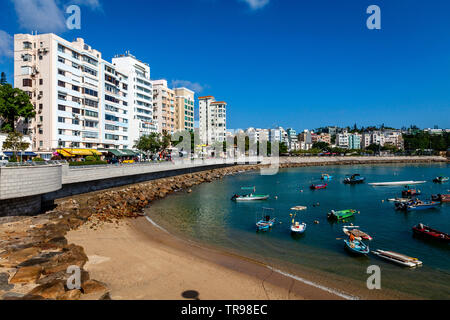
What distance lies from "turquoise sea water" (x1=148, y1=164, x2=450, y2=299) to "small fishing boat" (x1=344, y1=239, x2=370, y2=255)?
2.07ft

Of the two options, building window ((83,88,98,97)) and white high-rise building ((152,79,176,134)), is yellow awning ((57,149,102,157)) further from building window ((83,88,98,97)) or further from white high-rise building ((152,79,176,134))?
white high-rise building ((152,79,176,134))

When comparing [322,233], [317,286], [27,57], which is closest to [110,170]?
[322,233]

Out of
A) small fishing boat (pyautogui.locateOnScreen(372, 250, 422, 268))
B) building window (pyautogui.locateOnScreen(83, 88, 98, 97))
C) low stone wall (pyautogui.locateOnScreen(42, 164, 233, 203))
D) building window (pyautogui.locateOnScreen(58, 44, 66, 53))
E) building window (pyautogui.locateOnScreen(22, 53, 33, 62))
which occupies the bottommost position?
small fishing boat (pyautogui.locateOnScreen(372, 250, 422, 268))

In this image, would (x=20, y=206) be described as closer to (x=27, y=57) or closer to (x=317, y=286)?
(x=317, y=286)

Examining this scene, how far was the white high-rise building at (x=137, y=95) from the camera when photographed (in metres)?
85.9

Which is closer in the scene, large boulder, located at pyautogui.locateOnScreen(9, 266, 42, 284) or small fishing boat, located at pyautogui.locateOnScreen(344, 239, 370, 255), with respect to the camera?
large boulder, located at pyautogui.locateOnScreen(9, 266, 42, 284)

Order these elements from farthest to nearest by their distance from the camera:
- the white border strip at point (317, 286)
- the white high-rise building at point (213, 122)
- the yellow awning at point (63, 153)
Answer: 1. the white high-rise building at point (213, 122)
2. the yellow awning at point (63, 153)
3. the white border strip at point (317, 286)

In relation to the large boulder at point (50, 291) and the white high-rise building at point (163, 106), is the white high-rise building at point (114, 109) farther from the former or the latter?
the large boulder at point (50, 291)

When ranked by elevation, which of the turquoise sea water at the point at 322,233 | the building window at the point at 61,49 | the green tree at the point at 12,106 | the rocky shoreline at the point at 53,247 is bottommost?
the turquoise sea water at the point at 322,233

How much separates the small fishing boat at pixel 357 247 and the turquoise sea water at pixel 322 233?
0.63 m

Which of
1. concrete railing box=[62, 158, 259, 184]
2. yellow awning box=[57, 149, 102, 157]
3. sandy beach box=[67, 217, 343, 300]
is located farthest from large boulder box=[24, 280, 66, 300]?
yellow awning box=[57, 149, 102, 157]

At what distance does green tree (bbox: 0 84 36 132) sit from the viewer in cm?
4834

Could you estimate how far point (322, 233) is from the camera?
92.6ft

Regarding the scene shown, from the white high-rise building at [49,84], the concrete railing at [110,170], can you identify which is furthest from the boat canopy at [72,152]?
the concrete railing at [110,170]
